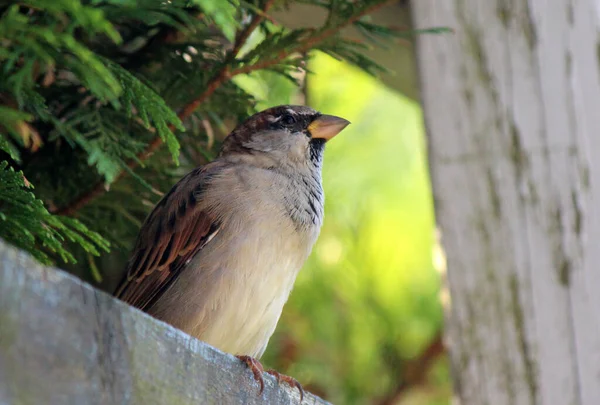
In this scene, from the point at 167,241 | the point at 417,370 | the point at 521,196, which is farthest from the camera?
the point at 417,370

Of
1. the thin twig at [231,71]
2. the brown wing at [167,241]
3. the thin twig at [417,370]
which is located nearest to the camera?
the thin twig at [231,71]

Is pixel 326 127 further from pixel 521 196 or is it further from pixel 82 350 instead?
pixel 82 350

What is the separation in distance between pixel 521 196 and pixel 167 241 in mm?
876

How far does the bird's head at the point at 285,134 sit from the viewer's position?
269 centimetres

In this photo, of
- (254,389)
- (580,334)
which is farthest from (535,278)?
(254,389)

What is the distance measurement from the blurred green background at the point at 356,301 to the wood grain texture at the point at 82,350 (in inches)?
76.0

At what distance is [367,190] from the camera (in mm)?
3803

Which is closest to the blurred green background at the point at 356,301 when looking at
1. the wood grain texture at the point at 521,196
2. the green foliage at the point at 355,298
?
the green foliage at the point at 355,298

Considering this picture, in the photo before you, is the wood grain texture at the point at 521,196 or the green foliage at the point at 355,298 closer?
the wood grain texture at the point at 521,196

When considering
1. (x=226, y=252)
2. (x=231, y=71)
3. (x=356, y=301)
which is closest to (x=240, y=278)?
(x=226, y=252)

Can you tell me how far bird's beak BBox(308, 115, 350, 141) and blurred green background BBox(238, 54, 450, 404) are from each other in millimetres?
455

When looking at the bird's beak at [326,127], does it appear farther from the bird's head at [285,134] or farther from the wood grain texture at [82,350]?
the wood grain texture at [82,350]

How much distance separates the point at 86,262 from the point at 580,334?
1234 mm

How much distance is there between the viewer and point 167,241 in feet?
7.63
